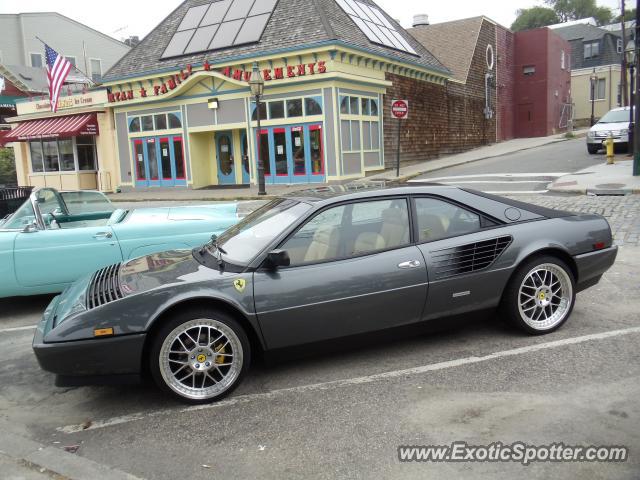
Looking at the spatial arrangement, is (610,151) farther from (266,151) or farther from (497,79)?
(497,79)

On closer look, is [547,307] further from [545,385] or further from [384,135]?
[384,135]

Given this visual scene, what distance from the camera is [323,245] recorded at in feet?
13.6

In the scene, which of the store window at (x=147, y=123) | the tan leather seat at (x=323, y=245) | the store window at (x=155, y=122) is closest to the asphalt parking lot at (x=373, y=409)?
the tan leather seat at (x=323, y=245)

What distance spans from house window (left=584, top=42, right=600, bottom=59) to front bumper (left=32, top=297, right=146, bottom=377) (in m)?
53.5

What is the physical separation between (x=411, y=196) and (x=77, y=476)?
291 centimetres

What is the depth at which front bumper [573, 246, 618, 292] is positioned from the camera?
15.6 feet

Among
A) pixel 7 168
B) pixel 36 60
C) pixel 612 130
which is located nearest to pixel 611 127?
pixel 612 130

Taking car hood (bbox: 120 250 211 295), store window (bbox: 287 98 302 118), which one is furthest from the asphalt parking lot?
store window (bbox: 287 98 302 118)

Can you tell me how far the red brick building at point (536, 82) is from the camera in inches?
1461

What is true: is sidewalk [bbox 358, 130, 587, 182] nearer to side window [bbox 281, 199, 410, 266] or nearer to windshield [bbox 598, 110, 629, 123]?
windshield [bbox 598, 110, 629, 123]

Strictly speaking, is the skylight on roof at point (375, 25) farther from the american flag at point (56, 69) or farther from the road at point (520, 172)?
the american flag at point (56, 69)

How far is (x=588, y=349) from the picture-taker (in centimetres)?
435

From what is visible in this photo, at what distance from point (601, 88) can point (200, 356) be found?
52.0 m

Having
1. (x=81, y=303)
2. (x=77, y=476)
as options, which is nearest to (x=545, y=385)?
(x=77, y=476)
